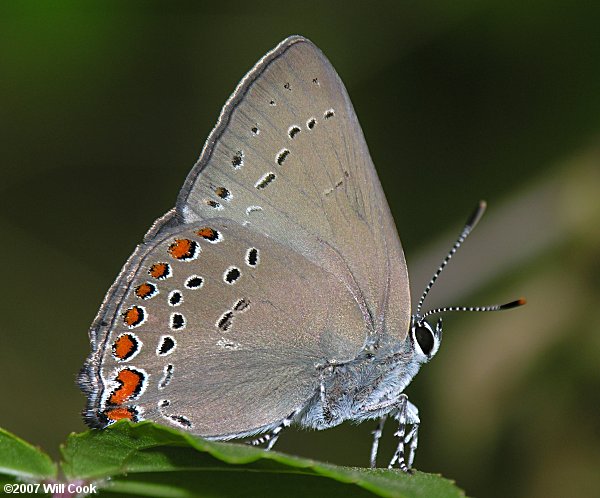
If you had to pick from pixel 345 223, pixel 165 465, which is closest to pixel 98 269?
pixel 345 223

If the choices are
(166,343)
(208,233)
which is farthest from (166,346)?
(208,233)

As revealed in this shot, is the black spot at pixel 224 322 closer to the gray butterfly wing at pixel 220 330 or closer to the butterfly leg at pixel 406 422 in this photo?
the gray butterfly wing at pixel 220 330

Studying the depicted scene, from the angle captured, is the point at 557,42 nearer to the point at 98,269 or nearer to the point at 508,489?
the point at 508,489

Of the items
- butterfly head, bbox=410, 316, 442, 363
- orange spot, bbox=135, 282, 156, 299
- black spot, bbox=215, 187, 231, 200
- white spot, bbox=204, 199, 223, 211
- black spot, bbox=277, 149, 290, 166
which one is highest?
black spot, bbox=277, 149, 290, 166

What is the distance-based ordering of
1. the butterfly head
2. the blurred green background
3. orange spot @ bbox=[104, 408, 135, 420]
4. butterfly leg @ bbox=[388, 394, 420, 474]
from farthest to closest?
A: the blurred green background → the butterfly head → butterfly leg @ bbox=[388, 394, 420, 474] → orange spot @ bbox=[104, 408, 135, 420]

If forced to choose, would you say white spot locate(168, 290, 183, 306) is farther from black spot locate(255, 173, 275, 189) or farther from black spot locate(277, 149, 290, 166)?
black spot locate(277, 149, 290, 166)

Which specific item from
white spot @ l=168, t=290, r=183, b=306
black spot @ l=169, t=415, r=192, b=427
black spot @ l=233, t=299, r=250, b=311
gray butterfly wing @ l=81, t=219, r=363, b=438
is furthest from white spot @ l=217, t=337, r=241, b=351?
black spot @ l=169, t=415, r=192, b=427

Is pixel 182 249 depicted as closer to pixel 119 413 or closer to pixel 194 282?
pixel 194 282
